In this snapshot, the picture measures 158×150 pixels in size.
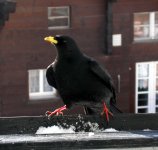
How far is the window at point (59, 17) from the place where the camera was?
55.7 ft

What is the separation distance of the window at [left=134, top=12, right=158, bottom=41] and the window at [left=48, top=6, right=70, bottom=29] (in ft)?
7.07

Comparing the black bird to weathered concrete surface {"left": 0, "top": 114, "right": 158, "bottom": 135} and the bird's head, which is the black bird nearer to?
the bird's head

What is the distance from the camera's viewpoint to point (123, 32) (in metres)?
17.8

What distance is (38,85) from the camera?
1780 cm

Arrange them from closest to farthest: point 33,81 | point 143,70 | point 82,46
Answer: point 82,46
point 33,81
point 143,70

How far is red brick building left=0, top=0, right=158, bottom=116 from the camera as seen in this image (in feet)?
54.5

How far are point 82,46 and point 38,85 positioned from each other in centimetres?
169

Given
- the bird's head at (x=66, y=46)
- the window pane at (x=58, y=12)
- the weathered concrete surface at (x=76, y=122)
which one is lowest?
the weathered concrete surface at (x=76, y=122)

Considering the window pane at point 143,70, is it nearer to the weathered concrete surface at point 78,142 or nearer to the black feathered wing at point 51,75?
the black feathered wing at point 51,75

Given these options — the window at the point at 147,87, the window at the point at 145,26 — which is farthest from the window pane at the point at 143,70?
the window at the point at 145,26

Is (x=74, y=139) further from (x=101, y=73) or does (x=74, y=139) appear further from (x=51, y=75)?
(x=51, y=75)

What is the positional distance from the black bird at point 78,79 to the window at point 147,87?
44.5 feet

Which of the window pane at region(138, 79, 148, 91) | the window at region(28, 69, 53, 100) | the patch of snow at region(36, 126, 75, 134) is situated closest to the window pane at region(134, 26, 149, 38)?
the window pane at region(138, 79, 148, 91)

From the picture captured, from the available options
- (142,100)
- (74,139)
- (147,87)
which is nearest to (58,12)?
(147,87)
